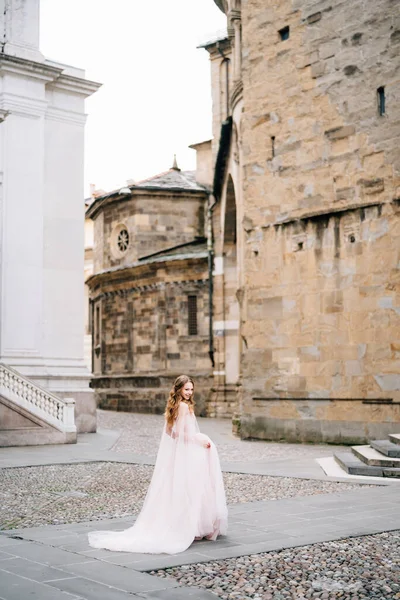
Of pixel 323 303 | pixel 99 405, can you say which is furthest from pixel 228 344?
pixel 323 303

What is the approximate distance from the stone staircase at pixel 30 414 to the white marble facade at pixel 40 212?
2.49m

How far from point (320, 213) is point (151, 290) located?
708 inches

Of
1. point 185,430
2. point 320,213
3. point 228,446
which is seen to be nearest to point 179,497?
point 185,430

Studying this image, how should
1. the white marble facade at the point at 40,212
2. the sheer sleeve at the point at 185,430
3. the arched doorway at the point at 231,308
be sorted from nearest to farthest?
1. the sheer sleeve at the point at 185,430
2. the white marble facade at the point at 40,212
3. the arched doorway at the point at 231,308

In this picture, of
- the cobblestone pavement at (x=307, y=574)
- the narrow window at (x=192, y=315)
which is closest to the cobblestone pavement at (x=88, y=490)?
the cobblestone pavement at (x=307, y=574)

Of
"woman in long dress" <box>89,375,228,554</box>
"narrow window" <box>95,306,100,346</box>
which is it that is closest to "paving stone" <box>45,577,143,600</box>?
"woman in long dress" <box>89,375,228,554</box>

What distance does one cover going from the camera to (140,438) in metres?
21.1

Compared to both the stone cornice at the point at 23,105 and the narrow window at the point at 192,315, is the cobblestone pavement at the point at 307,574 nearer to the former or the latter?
the stone cornice at the point at 23,105

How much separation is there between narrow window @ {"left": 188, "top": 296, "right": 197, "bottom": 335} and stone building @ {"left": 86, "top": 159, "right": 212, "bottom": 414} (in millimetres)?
43

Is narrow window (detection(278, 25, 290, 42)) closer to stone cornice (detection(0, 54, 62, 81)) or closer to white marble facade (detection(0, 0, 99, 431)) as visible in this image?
white marble facade (detection(0, 0, 99, 431))

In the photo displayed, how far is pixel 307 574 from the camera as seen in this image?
598cm

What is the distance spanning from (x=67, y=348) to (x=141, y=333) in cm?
1391

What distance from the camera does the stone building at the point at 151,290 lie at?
3466cm

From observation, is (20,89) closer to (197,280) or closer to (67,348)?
(67,348)
